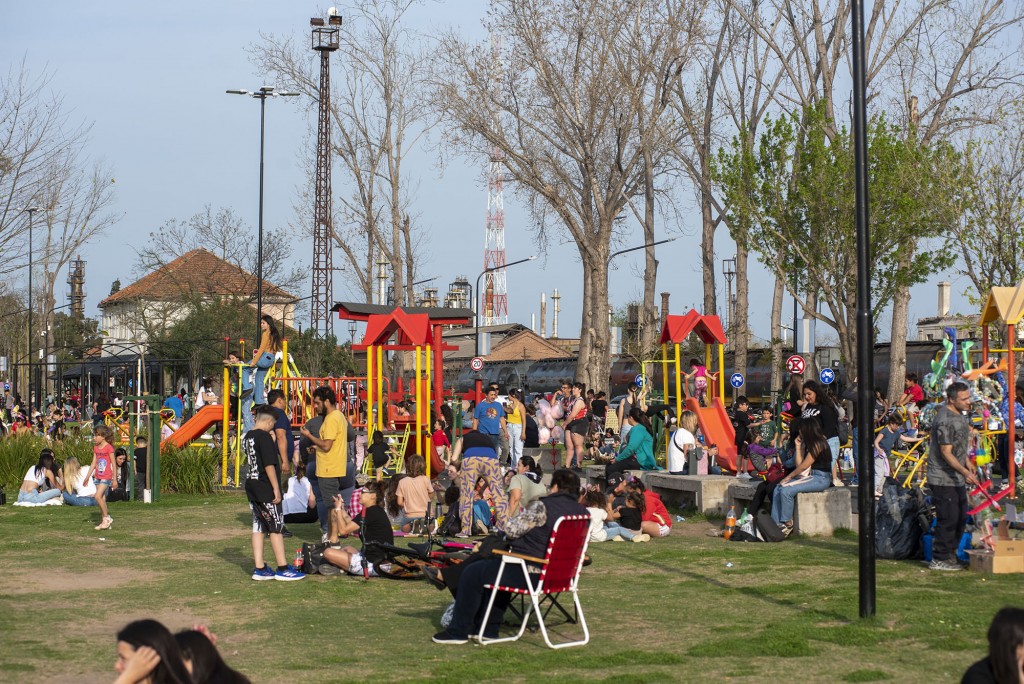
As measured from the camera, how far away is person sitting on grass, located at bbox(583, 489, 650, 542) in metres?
15.0

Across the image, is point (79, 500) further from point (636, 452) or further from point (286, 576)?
point (286, 576)

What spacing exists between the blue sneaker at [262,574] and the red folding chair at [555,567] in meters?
3.63

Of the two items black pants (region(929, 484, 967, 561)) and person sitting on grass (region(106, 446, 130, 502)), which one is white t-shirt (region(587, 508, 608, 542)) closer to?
black pants (region(929, 484, 967, 561))

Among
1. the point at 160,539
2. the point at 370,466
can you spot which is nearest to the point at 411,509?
the point at 160,539

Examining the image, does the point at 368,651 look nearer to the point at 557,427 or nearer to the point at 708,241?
the point at 557,427

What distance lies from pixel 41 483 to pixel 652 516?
33.1 feet

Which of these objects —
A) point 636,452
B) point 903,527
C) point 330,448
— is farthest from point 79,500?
point 903,527

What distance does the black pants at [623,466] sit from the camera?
19062 mm

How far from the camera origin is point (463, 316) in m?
30.5

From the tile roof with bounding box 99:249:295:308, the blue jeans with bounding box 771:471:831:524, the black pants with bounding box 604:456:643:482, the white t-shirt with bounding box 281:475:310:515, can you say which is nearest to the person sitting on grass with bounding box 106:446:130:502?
the white t-shirt with bounding box 281:475:310:515

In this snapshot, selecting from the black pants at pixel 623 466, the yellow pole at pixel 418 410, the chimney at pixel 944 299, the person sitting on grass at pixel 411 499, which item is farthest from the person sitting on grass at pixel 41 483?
the chimney at pixel 944 299

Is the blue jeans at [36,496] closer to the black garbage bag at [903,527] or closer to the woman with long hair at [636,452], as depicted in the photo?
the woman with long hair at [636,452]

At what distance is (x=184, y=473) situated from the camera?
21.5 m

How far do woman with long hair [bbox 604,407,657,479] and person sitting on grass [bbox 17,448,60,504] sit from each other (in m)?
8.57
